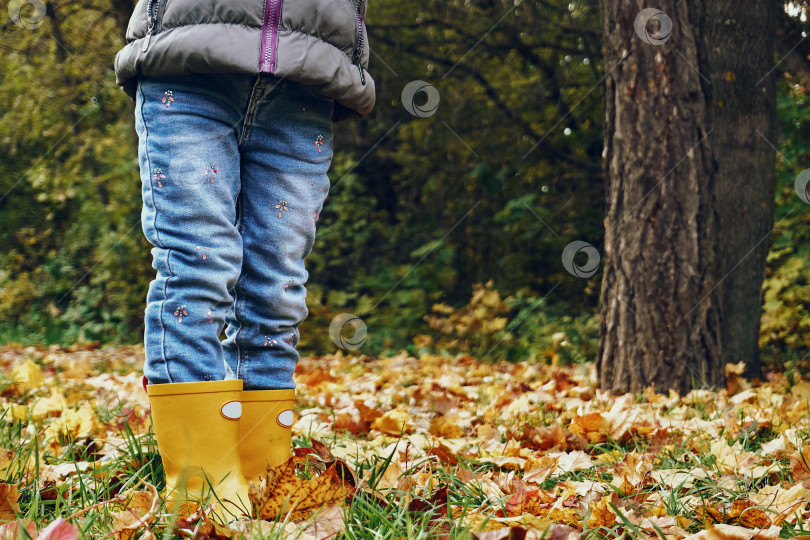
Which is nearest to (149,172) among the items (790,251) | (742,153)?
(742,153)

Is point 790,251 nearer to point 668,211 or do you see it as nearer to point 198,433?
point 668,211

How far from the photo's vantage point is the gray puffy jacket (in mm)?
1425

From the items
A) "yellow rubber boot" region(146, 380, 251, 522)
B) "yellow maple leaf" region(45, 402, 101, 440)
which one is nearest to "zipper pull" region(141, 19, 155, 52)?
"yellow rubber boot" region(146, 380, 251, 522)

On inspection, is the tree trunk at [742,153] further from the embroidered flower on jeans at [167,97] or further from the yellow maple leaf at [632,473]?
the embroidered flower on jeans at [167,97]

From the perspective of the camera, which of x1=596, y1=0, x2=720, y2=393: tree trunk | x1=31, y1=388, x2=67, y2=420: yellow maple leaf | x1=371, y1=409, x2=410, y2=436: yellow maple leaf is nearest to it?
x1=371, y1=409, x2=410, y2=436: yellow maple leaf

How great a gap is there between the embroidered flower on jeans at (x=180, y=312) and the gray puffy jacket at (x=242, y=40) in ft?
1.54

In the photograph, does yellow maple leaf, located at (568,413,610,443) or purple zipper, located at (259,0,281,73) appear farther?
yellow maple leaf, located at (568,413,610,443)

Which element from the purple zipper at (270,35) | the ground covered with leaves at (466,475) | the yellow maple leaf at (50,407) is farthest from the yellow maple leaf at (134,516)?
the yellow maple leaf at (50,407)

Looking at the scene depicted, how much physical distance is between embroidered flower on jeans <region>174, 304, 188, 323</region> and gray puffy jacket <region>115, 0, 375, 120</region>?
1.54 feet

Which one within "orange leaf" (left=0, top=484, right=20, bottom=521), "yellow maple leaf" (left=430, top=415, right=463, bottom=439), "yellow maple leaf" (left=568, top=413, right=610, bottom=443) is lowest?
"yellow maple leaf" (left=430, top=415, right=463, bottom=439)

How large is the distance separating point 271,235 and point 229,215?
113mm

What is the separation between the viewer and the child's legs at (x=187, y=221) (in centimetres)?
141

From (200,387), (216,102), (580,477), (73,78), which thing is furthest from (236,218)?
(73,78)

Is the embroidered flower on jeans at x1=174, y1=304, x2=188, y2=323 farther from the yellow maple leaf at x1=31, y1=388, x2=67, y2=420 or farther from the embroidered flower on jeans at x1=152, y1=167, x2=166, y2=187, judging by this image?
the yellow maple leaf at x1=31, y1=388, x2=67, y2=420
